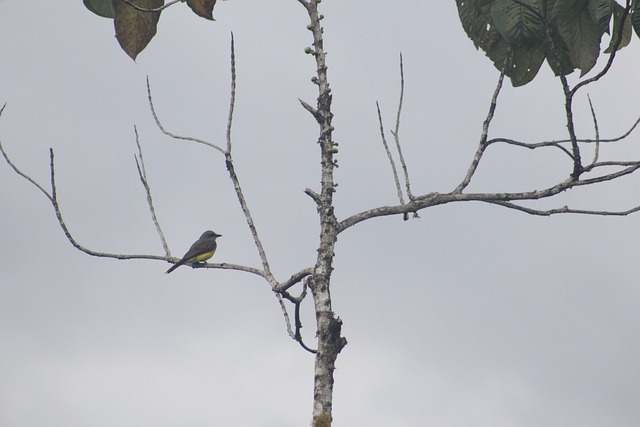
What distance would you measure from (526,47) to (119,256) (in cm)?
396

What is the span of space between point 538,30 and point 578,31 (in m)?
0.72

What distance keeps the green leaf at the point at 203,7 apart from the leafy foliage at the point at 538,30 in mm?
2440

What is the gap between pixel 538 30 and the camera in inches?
314

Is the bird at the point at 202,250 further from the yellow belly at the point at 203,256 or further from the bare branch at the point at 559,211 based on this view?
the bare branch at the point at 559,211

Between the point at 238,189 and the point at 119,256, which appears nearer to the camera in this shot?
the point at 238,189

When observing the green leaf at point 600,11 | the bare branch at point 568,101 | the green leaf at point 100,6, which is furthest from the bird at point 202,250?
the bare branch at point 568,101

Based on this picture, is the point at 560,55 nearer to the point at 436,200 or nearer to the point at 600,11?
the point at 600,11

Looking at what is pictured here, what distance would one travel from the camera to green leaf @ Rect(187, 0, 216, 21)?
294 inches

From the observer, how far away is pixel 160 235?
754 cm

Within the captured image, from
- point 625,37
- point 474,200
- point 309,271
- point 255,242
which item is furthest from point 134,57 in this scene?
point 625,37

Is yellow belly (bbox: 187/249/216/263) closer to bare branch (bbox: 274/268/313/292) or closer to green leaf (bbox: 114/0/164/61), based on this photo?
green leaf (bbox: 114/0/164/61)

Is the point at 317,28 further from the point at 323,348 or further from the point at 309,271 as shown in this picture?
the point at 323,348

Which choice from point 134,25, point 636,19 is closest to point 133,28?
point 134,25

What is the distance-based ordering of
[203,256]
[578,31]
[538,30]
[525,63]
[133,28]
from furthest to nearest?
[203,256], [525,63], [578,31], [538,30], [133,28]
